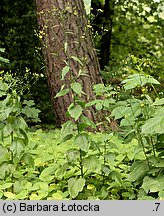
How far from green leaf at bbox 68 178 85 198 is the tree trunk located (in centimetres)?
157

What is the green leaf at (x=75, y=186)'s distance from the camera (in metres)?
2.49

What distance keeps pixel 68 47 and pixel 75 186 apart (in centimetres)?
185

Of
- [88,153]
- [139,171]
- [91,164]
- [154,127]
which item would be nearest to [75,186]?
[91,164]

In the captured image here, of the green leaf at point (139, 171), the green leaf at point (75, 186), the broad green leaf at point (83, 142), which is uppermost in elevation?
the broad green leaf at point (83, 142)

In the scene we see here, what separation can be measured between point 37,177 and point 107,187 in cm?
47

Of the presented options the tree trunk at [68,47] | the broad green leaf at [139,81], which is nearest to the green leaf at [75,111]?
the broad green leaf at [139,81]

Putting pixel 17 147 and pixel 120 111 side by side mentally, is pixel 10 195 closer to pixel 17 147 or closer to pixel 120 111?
pixel 17 147

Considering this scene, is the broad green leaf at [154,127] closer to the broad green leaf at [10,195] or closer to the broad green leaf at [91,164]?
the broad green leaf at [91,164]

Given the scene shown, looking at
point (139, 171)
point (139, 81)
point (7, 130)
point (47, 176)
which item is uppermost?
point (139, 81)

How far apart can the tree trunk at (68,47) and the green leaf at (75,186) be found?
1.57 metres

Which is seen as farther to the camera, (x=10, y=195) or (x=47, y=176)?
(x=47, y=176)

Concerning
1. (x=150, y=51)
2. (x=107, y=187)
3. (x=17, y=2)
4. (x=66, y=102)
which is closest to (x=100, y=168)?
(x=107, y=187)

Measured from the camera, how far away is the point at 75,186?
2.53 metres

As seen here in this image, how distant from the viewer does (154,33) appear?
8305 mm
